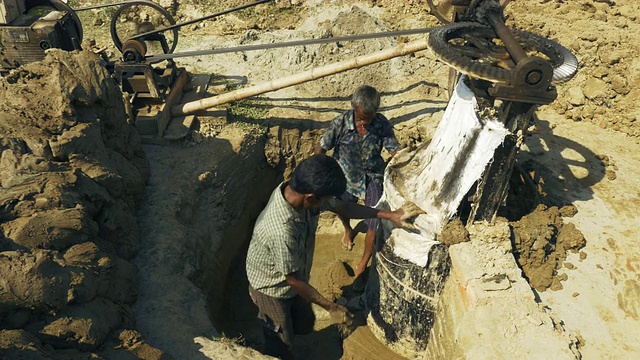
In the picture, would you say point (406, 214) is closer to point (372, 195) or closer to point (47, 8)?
point (372, 195)

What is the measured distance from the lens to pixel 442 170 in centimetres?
360

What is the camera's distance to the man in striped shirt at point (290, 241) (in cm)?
300

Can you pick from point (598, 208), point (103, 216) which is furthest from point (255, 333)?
point (598, 208)

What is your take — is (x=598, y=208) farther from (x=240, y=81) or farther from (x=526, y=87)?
(x=240, y=81)

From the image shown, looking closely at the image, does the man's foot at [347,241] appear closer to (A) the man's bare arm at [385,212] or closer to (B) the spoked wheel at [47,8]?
(A) the man's bare arm at [385,212]

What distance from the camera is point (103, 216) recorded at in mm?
3975

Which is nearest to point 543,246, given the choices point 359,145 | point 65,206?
point 359,145

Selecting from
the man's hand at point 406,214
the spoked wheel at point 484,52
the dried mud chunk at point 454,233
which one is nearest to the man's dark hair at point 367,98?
the spoked wheel at point 484,52

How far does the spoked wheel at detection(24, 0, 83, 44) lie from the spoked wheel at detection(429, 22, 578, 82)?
15.3ft

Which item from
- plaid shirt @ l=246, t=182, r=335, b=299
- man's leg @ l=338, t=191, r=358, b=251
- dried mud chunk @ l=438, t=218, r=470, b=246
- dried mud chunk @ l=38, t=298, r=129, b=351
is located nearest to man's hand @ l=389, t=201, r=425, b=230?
dried mud chunk @ l=438, t=218, r=470, b=246

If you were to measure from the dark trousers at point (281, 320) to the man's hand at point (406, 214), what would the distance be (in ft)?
3.21

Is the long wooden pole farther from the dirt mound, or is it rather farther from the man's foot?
the dirt mound

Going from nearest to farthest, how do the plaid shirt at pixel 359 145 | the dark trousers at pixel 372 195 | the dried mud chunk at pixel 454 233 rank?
the dried mud chunk at pixel 454 233 < the plaid shirt at pixel 359 145 < the dark trousers at pixel 372 195

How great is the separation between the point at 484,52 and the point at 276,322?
8.41 ft
